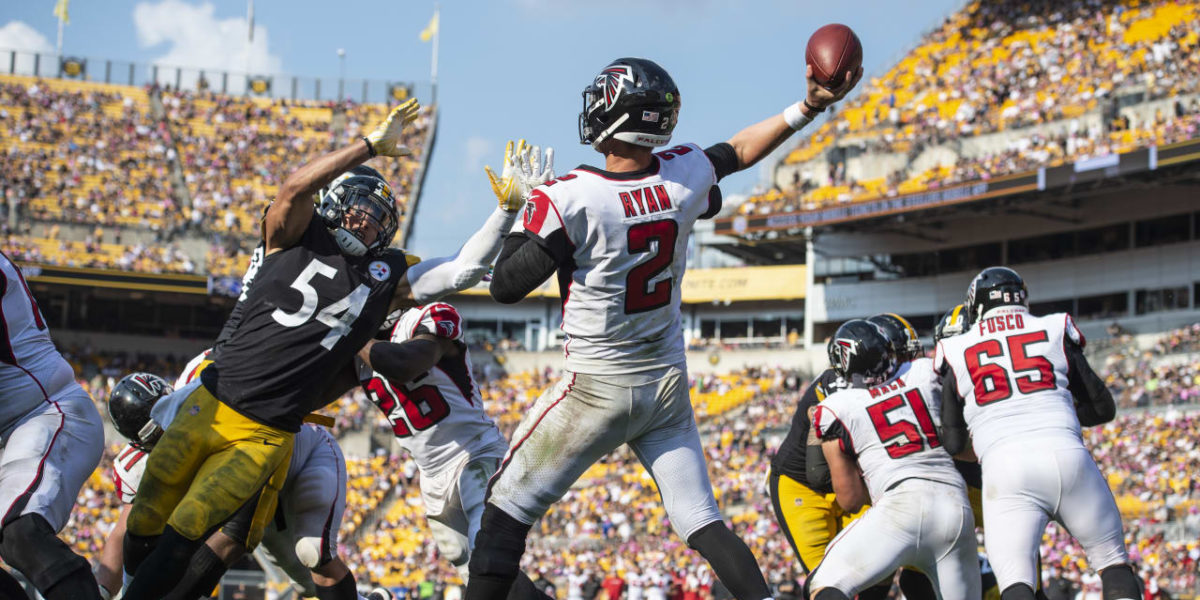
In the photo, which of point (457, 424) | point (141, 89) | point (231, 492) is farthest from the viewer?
point (141, 89)

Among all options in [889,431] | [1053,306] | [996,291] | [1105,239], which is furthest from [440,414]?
[1053,306]

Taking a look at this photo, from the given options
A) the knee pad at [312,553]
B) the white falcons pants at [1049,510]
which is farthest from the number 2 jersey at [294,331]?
the white falcons pants at [1049,510]

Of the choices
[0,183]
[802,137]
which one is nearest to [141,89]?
[0,183]

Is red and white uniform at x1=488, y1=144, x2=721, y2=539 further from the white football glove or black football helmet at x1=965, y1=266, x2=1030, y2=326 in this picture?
black football helmet at x1=965, y1=266, x2=1030, y2=326

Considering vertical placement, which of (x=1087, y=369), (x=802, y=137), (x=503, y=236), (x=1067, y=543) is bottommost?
(x=1067, y=543)

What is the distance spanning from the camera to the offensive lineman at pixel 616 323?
4469mm

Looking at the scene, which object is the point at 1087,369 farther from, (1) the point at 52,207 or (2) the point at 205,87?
(2) the point at 205,87

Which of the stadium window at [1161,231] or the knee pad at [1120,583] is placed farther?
the stadium window at [1161,231]

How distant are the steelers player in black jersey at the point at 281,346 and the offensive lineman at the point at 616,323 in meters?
0.68

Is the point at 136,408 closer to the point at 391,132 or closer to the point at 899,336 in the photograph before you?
the point at 391,132

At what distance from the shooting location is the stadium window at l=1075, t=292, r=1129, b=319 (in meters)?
30.1

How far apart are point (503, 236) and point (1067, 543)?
14.4 meters

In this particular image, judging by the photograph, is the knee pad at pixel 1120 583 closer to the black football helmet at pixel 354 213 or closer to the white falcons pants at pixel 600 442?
the white falcons pants at pixel 600 442

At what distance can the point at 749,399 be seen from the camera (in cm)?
3181
